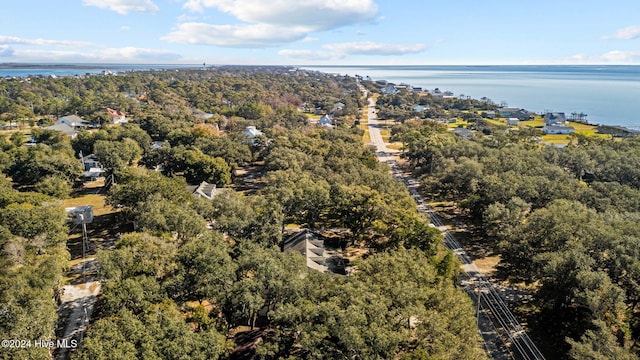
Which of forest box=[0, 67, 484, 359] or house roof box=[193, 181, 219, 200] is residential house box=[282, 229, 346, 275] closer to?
forest box=[0, 67, 484, 359]

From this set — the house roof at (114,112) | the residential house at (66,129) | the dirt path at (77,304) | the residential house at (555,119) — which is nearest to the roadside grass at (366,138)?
the residential house at (555,119)

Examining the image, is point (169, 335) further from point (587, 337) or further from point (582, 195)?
point (582, 195)

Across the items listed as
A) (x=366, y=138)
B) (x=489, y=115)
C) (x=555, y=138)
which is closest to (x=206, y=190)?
(x=366, y=138)

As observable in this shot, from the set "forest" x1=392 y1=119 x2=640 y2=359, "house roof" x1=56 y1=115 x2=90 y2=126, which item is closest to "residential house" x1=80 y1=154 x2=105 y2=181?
"house roof" x1=56 y1=115 x2=90 y2=126

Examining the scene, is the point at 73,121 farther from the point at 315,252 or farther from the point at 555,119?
the point at 555,119

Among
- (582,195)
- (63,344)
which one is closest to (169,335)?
(63,344)
